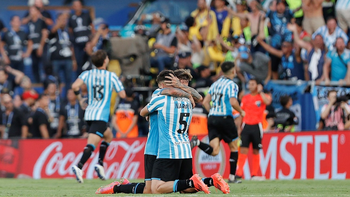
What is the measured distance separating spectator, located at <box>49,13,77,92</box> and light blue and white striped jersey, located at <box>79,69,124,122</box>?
7.42 m

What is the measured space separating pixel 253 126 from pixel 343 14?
509 centimetres

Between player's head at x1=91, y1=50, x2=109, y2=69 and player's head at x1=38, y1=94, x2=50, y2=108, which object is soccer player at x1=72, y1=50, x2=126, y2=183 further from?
player's head at x1=38, y1=94, x2=50, y2=108

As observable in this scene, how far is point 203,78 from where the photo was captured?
1742 centimetres

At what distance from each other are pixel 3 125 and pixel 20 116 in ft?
3.41

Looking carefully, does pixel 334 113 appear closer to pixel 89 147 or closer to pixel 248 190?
pixel 248 190

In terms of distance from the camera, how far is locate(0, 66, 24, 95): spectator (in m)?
20.8

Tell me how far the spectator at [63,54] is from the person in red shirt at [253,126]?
24.9 feet

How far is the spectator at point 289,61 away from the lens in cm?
1738

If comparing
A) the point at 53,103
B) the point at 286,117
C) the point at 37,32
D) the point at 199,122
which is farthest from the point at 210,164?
the point at 37,32

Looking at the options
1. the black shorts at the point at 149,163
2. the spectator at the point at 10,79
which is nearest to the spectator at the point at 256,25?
the spectator at the point at 10,79

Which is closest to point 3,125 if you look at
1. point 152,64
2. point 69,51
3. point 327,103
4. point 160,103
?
point 69,51

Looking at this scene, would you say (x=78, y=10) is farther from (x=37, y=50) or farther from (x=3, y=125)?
(x=3, y=125)

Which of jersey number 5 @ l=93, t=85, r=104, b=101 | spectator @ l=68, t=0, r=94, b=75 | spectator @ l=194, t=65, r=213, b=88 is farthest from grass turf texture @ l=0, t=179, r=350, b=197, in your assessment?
spectator @ l=68, t=0, r=94, b=75

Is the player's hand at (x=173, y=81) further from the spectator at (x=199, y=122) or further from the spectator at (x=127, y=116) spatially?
the spectator at (x=127, y=116)
